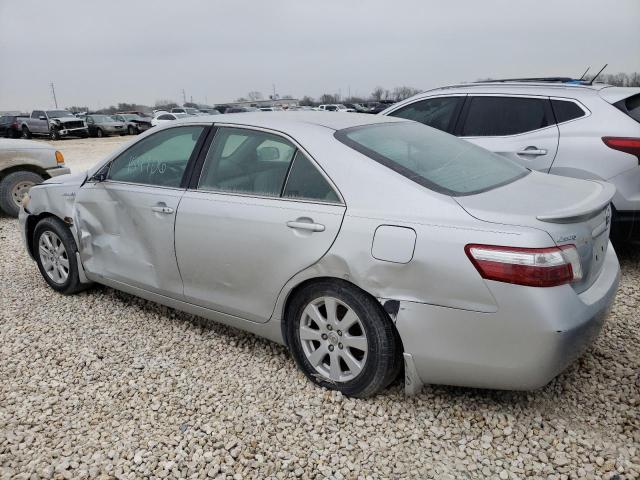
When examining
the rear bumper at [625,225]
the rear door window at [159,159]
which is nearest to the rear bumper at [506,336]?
the rear door window at [159,159]

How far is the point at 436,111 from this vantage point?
532 centimetres

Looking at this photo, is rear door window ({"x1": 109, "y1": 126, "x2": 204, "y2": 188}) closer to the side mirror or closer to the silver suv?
the side mirror

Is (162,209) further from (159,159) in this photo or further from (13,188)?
(13,188)

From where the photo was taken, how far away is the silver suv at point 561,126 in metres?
4.09

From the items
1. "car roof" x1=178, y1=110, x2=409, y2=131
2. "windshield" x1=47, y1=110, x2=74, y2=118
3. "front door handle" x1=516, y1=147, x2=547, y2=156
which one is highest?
"car roof" x1=178, y1=110, x2=409, y2=131

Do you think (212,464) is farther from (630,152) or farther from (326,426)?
(630,152)

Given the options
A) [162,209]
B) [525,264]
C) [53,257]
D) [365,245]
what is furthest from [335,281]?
[53,257]

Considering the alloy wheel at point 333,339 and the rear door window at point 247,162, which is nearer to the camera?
the alloy wheel at point 333,339

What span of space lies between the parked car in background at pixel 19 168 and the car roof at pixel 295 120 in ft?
16.7

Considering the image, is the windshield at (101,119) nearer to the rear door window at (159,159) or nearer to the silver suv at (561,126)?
the silver suv at (561,126)

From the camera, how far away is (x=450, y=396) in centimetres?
276

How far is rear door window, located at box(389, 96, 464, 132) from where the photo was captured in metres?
5.13

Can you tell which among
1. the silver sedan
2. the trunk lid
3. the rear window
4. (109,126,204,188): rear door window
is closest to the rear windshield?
the silver sedan

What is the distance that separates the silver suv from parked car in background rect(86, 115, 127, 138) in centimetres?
2700
